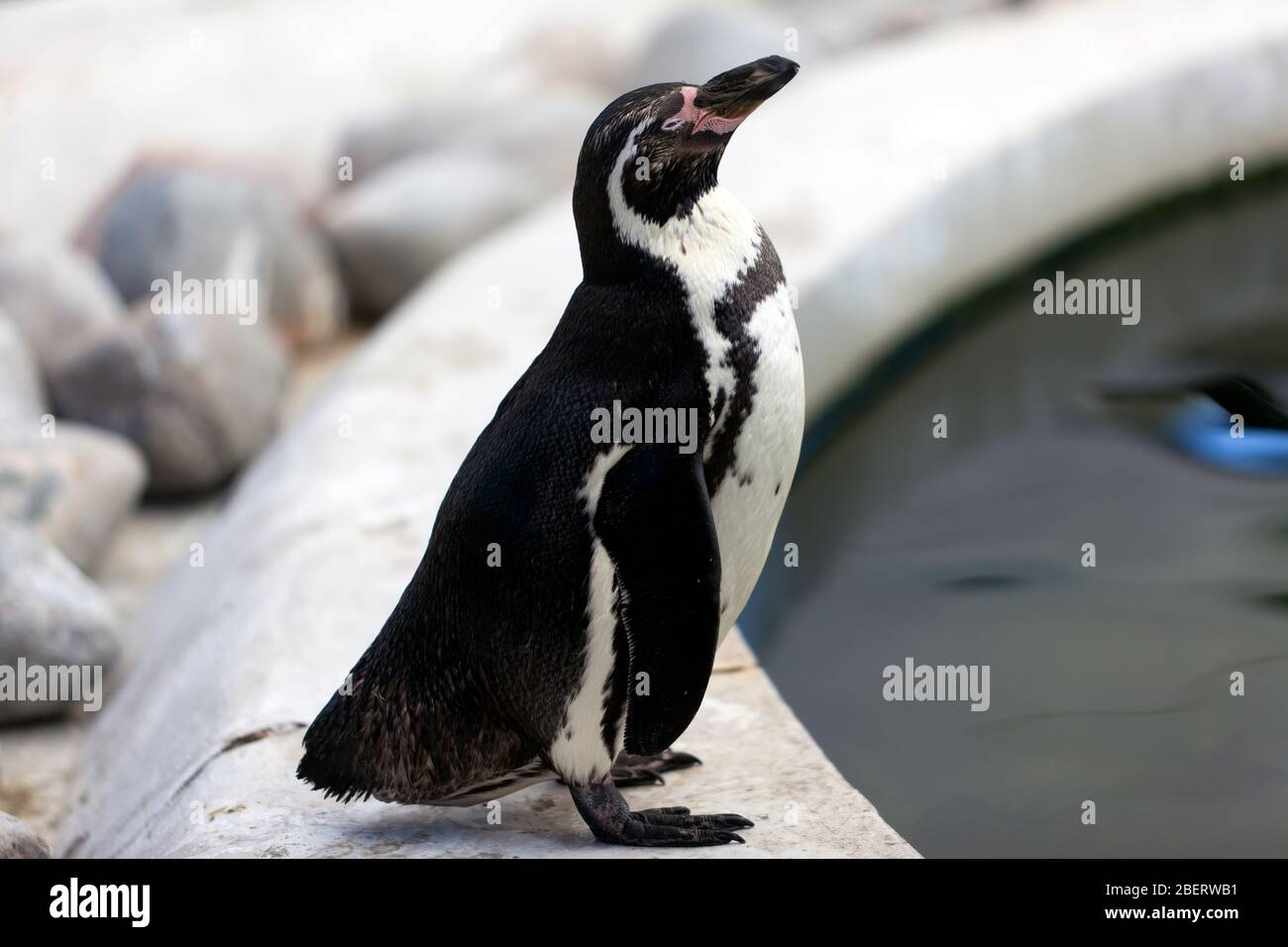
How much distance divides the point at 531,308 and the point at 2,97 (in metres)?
3.89

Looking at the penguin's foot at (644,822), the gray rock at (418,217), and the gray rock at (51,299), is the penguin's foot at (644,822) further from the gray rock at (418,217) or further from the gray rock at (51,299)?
the gray rock at (418,217)

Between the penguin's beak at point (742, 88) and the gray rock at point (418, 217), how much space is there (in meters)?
4.17

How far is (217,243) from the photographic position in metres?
6.03

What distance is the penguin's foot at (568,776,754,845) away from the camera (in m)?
2.31

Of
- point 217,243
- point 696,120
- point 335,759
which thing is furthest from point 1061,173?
point 335,759

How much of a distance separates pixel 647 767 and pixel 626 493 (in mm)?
641

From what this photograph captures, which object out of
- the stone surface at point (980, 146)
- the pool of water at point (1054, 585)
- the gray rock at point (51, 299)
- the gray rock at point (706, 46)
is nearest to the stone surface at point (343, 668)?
the pool of water at point (1054, 585)

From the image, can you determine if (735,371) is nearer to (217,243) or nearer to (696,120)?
(696,120)

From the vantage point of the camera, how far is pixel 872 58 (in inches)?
249

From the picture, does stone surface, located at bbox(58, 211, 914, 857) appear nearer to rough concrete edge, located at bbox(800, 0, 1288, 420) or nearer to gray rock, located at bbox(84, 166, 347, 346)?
rough concrete edge, located at bbox(800, 0, 1288, 420)

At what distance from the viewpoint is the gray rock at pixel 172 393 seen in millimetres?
5109

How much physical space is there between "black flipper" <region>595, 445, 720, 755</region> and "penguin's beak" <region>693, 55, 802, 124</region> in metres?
0.46
